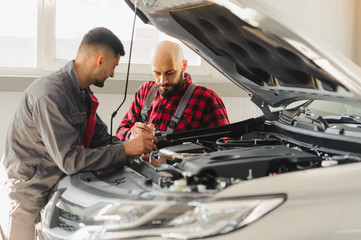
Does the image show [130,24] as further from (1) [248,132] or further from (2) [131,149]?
(2) [131,149]

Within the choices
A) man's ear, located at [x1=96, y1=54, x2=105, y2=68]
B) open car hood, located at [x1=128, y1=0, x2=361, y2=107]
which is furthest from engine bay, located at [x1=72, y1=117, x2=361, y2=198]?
man's ear, located at [x1=96, y1=54, x2=105, y2=68]

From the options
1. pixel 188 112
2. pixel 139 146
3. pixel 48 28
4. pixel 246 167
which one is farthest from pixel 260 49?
pixel 48 28

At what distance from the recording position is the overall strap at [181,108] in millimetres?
3198

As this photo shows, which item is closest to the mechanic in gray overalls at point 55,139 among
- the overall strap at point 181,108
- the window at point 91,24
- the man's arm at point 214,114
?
the overall strap at point 181,108

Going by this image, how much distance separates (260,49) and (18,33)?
10.5ft

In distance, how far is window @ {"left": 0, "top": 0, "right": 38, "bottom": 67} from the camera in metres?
4.53

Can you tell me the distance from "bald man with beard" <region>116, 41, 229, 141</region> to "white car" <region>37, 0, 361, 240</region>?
694 mm

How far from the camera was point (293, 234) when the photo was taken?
1414 millimetres

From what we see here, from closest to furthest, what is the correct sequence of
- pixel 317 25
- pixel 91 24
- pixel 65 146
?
pixel 65 146 → pixel 91 24 → pixel 317 25

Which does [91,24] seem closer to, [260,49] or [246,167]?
[260,49]

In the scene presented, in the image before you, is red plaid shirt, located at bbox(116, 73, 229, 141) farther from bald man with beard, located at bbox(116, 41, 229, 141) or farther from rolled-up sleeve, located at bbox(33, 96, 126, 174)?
rolled-up sleeve, located at bbox(33, 96, 126, 174)

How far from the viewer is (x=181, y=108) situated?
3.25 m

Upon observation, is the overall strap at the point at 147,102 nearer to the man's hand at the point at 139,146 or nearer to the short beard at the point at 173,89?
the short beard at the point at 173,89

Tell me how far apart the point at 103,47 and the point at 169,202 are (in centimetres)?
108
